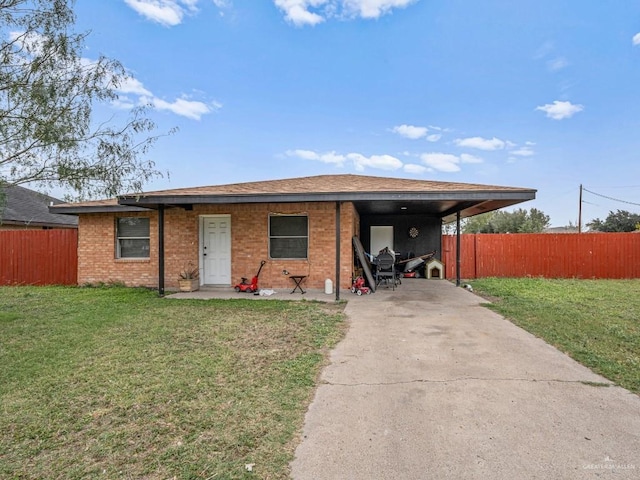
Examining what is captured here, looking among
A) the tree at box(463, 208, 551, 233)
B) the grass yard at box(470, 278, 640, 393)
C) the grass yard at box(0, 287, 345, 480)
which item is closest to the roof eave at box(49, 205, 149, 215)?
the grass yard at box(0, 287, 345, 480)

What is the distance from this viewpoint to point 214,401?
291 centimetres

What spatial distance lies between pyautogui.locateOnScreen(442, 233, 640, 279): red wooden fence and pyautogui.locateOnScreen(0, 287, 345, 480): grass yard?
840cm

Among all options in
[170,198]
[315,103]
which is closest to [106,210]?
[170,198]

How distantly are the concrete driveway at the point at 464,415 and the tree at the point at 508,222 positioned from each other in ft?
124

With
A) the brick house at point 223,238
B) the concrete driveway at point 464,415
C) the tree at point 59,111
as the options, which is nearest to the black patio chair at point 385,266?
the brick house at point 223,238

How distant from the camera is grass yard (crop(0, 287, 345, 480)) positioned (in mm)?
2156

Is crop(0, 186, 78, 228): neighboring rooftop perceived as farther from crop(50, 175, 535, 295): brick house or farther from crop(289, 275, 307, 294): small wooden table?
crop(289, 275, 307, 294): small wooden table

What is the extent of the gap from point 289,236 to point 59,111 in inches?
212

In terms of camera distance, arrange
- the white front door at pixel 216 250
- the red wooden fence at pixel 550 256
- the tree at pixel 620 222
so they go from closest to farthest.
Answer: the white front door at pixel 216 250 < the red wooden fence at pixel 550 256 < the tree at pixel 620 222

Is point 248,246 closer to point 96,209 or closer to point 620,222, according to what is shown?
point 96,209

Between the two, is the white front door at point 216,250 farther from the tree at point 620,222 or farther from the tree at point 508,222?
the tree at point 508,222

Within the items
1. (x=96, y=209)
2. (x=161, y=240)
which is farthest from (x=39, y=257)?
(x=161, y=240)

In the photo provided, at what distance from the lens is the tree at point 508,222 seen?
37.9 metres

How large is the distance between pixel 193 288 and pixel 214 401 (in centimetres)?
648
